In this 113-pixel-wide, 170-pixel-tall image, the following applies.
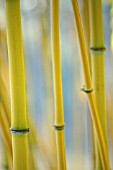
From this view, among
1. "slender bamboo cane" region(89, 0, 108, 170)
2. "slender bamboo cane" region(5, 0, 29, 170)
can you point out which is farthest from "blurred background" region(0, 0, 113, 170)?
"slender bamboo cane" region(5, 0, 29, 170)

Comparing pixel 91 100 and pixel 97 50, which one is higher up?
pixel 97 50

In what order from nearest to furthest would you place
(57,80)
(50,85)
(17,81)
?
(17,81) < (57,80) < (50,85)

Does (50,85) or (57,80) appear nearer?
(57,80)

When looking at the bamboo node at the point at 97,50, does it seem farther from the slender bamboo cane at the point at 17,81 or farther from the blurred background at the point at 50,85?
the slender bamboo cane at the point at 17,81

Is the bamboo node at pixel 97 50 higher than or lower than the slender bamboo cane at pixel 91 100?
higher

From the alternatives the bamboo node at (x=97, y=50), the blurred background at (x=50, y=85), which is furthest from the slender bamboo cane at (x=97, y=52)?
the blurred background at (x=50, y=85)

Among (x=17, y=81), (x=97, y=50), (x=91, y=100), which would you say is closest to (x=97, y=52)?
(x=97, y=50)

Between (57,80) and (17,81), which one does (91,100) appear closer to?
(57,80)
